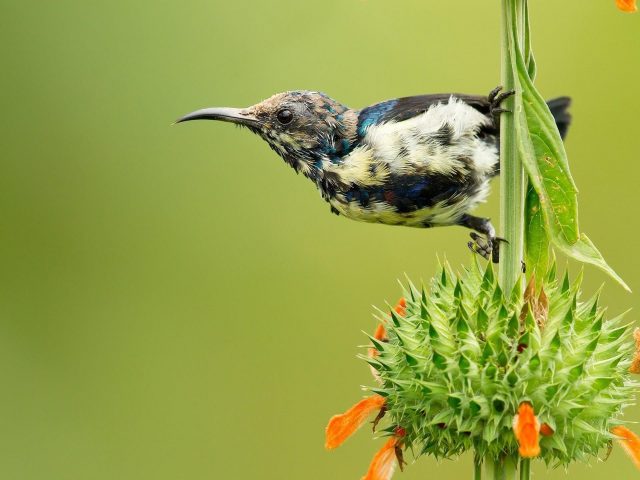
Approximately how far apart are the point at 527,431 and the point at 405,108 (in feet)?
5.16

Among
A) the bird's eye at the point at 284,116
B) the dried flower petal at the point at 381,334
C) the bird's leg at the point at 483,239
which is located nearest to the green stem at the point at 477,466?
the dried flower petal at the point at 381,334

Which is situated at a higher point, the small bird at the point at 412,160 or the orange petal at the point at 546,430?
the small bird at the point at 412,160

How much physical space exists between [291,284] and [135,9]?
2508mm

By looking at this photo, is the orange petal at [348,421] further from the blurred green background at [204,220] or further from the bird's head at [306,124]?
the blurred green background at [204,220]

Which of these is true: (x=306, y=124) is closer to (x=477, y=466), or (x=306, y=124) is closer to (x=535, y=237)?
(x=535, y=237)

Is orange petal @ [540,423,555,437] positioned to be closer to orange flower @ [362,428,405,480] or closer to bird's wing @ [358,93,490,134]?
orange flower @ [362,428,405,480]

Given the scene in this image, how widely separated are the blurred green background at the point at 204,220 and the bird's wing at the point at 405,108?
10.4 feet

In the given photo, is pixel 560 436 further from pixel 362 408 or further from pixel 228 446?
pixel 228 446

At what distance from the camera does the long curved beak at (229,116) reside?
3.35 meters

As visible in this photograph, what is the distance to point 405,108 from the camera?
3492 millimetres

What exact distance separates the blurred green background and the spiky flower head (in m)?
4.17

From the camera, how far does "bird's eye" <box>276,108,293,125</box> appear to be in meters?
3.64

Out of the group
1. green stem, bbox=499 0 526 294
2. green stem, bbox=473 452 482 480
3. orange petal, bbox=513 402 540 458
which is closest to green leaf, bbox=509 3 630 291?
green stem, bbox=499 0 526 294

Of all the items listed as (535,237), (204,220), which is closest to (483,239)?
(535,237)
